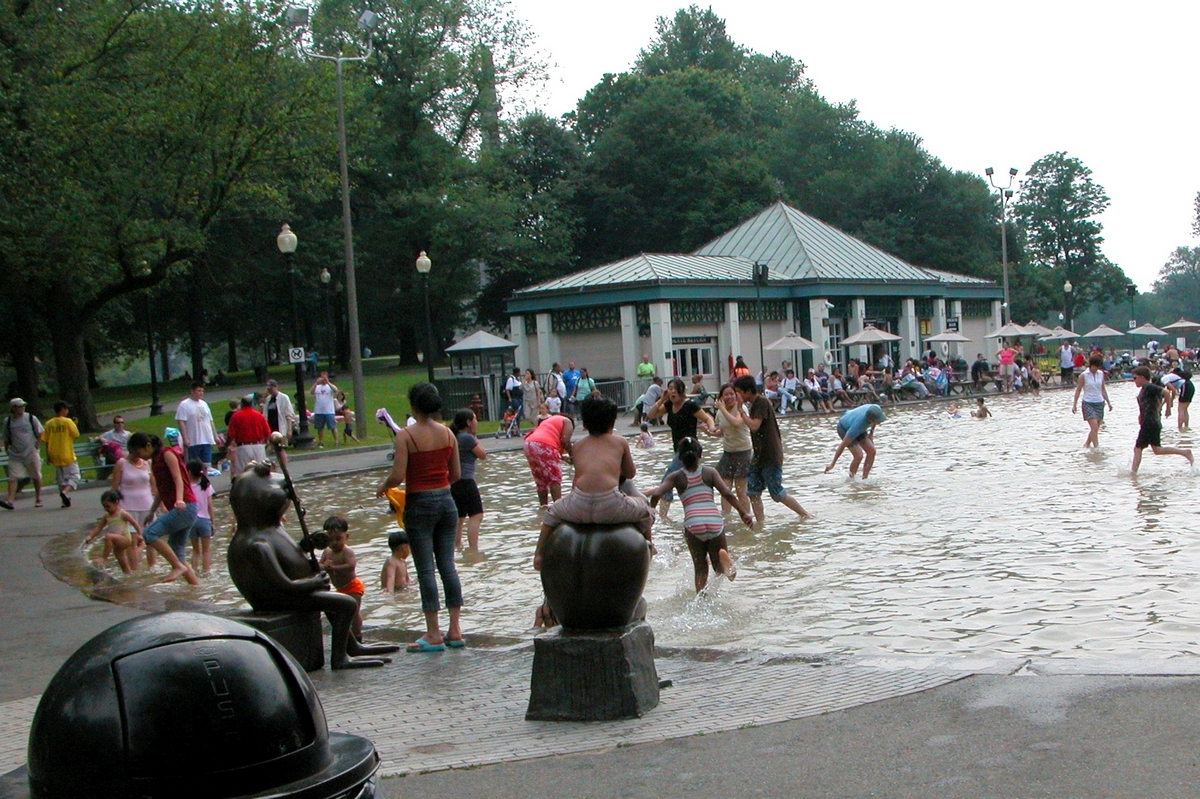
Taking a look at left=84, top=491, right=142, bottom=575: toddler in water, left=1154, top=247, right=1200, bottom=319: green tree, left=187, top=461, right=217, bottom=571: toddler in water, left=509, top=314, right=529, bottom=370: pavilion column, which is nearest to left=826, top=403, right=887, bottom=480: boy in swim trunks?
left=187, top=461, right=217, bottom=571: toddler in water

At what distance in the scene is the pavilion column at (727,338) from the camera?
4706 cm

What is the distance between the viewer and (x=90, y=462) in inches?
1002

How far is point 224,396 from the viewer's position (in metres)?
47.3

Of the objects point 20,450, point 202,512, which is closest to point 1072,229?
point 20,450

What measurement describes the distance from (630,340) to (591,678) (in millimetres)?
38780

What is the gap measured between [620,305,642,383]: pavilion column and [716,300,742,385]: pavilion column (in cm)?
355

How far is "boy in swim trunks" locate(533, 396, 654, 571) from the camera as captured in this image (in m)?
6.64

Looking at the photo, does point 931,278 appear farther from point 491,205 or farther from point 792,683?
point 792,683

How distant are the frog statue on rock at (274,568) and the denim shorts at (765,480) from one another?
7036 millimetres

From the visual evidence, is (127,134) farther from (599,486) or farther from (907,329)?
(907,329)

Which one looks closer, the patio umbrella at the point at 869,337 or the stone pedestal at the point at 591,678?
the stone pedestal at the point at 591,678

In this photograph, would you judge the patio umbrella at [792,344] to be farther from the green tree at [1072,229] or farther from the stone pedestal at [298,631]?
the green tree at [1072,229]

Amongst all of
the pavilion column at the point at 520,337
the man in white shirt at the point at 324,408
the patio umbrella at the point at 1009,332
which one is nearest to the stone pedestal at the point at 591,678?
the man in white shirt at the point at 324,408

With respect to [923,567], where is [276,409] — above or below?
above
